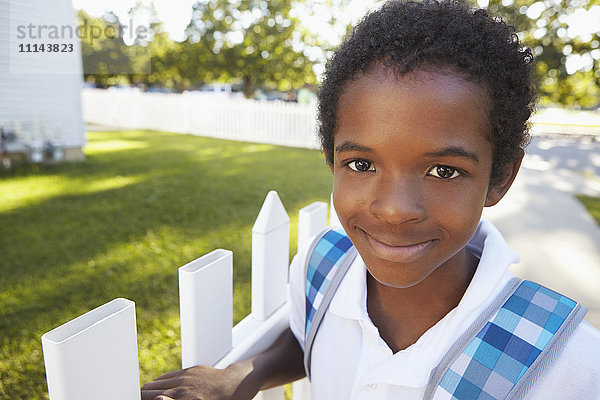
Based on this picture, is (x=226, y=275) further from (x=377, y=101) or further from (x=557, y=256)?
(x=557, y=256)

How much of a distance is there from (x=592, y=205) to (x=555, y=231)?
175cm

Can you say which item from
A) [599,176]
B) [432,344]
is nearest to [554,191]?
[599,176]

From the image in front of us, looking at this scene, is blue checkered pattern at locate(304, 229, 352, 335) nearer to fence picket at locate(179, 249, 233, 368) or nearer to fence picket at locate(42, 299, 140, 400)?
fence picket at locate(179, 249, 233, 368)

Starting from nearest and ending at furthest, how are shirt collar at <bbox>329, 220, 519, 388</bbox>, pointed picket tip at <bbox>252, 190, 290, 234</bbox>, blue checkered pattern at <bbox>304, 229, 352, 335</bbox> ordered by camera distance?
shirt collar at <bbox>329, 220, 519, 388</bbox>
blue checkered pattern at <bbox>304, 229, 352, 335</bbox>
pointed picket tip at <bbox>252, 190, 290, 234</bbox>

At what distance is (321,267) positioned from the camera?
1355 mm

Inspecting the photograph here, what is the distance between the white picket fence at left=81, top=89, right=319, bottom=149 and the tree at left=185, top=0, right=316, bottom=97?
5.69 metres

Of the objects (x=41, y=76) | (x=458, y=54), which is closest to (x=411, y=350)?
(x=458, y=54)

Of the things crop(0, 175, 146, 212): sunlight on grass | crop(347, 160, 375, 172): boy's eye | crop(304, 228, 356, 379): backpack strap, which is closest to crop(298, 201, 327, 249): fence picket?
crop(304, 228, 356, 379): backpack strap

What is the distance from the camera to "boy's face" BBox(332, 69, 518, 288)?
2.90 feet

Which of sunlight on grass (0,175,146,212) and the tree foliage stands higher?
the tree foliage

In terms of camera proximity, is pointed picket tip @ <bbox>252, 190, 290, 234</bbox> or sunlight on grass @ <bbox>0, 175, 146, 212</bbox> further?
sunlight on grass @ <bbox>0, 175, 146, 212</bbox>

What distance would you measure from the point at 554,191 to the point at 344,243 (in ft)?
21.4

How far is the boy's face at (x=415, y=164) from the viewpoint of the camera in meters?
0.88

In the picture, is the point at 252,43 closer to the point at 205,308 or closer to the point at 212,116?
the point at 212,116
